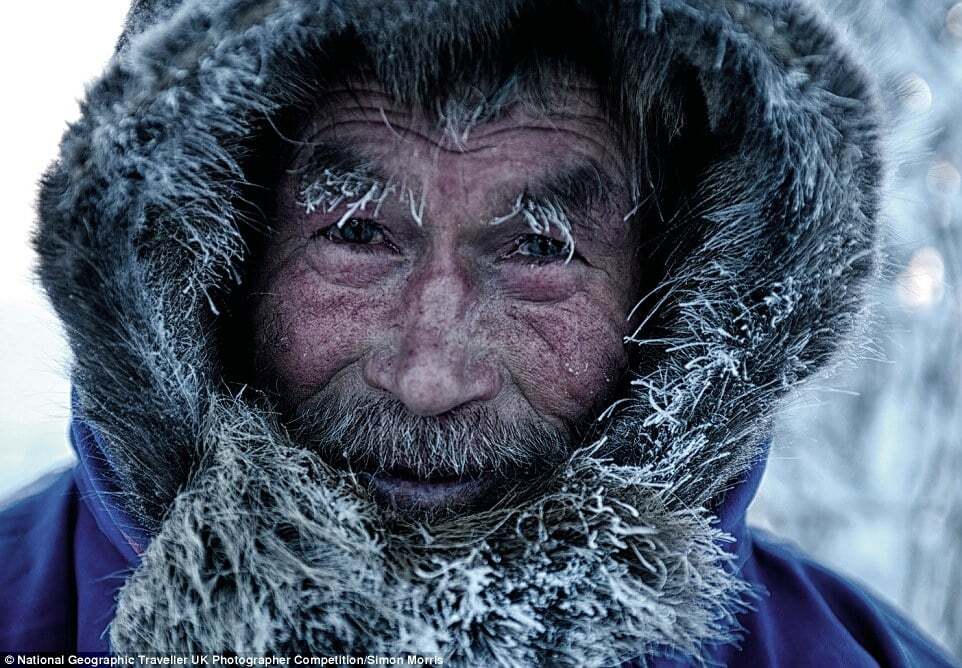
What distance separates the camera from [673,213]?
169 cm

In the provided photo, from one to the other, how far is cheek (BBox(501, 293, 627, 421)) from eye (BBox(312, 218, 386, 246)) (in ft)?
0.95

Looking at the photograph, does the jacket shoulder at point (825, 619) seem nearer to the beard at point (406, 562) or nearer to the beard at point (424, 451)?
the beard at point (406, 562)

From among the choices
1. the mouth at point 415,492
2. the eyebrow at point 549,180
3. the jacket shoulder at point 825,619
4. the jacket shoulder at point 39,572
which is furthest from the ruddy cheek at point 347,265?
the jacket shoulder at point 825,619

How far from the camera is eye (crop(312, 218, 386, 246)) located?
5.11ft

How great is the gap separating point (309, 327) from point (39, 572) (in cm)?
72

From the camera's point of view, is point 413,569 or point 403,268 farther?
point 403,268

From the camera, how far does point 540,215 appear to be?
1.52 m

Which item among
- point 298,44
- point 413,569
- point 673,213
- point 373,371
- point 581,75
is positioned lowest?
point 413,569

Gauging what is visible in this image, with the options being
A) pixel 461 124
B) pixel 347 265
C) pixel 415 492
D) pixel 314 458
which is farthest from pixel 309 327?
pixel 461 124

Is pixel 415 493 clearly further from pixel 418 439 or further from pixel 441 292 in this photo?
pixel 441 292

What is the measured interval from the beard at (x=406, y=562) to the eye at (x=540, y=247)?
0.36 metres

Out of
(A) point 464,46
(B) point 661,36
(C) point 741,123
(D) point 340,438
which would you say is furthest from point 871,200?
(D) point 340,438

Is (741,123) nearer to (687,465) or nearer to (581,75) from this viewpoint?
(581,75)

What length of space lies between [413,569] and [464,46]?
0.85m
